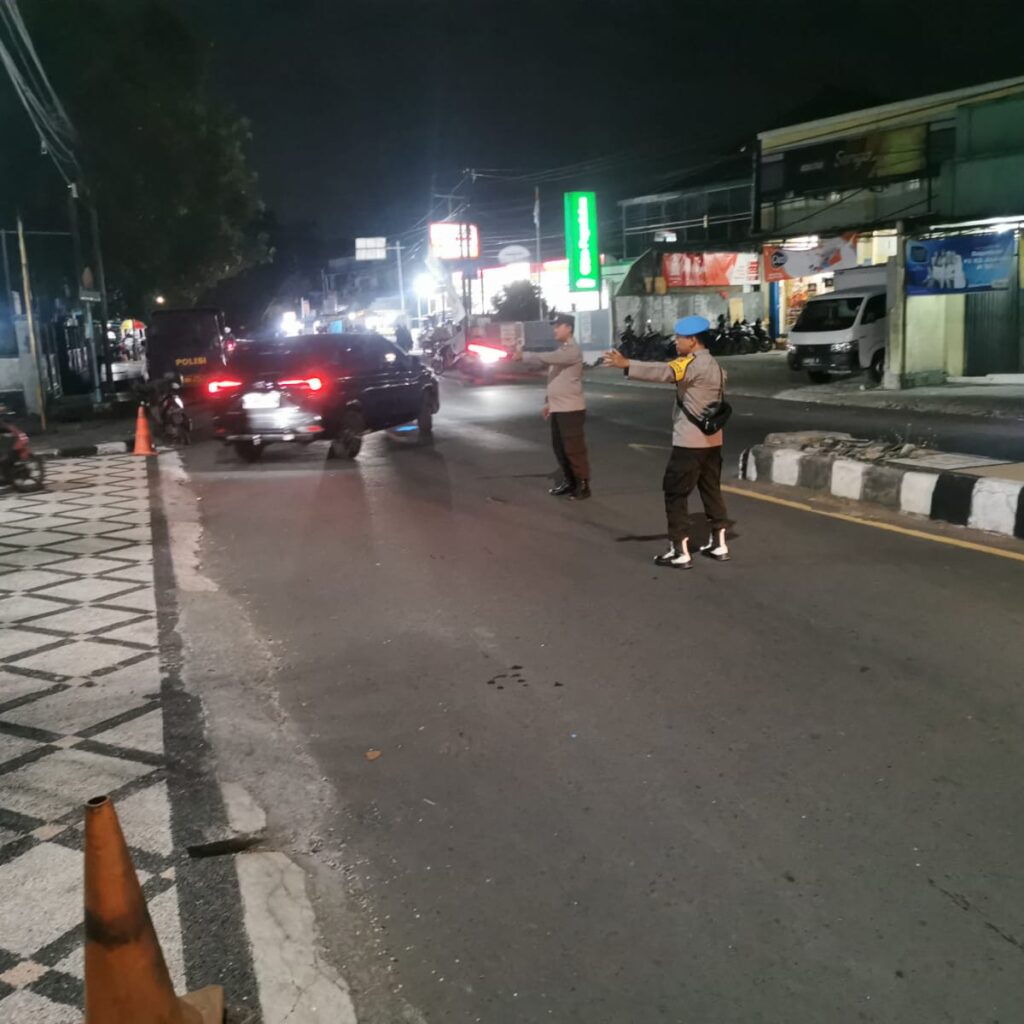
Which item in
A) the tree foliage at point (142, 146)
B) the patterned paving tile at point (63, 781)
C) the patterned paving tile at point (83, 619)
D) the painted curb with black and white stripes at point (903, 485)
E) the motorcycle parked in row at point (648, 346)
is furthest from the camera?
the motorcycle parked in row at point (648, 346)

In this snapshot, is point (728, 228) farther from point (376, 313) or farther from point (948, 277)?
point (376, 313)

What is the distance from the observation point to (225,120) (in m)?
37.4

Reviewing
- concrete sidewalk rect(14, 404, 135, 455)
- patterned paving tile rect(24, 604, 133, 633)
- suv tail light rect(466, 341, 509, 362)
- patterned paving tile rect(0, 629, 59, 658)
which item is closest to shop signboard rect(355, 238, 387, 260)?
suv tail light rect(466, 341, 509, 362)

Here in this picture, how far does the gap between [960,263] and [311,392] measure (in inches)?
541

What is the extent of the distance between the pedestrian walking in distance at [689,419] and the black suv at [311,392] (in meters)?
6.80

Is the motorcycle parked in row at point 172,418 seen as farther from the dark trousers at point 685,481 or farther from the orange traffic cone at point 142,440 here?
the dark trousers at point 685,481

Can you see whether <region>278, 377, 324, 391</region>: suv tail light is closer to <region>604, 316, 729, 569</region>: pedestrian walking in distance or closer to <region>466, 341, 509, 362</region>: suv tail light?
<region>604, 316, 729, 569</region>: pedestrian walking in distance

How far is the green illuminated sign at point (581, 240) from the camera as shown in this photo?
37531 mm

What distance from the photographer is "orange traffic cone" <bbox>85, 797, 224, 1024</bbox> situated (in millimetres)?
2453

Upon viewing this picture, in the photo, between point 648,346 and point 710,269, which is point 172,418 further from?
point 710,269

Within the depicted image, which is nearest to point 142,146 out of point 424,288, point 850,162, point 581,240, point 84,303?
point 84,303

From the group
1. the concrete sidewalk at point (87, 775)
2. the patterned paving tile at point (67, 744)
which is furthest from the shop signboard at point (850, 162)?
the concrete sidewalk at point (87, 775)

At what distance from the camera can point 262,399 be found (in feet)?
44.4

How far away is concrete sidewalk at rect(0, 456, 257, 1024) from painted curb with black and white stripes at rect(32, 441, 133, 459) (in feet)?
26.5
